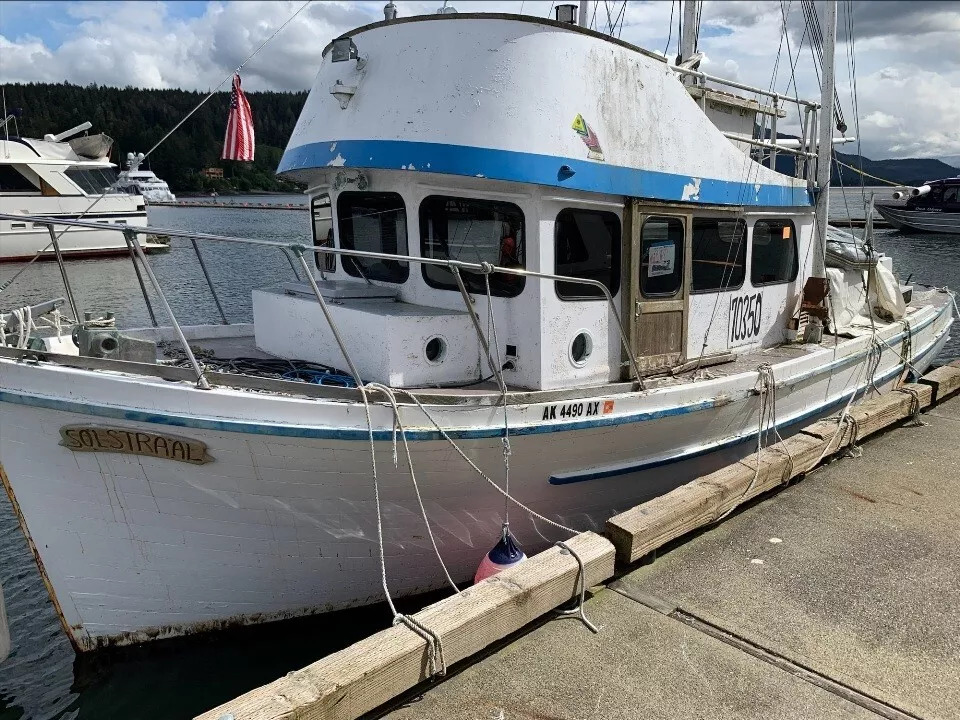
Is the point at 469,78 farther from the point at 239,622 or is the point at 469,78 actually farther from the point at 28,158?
the point at 28,158

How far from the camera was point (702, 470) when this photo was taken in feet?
21.4

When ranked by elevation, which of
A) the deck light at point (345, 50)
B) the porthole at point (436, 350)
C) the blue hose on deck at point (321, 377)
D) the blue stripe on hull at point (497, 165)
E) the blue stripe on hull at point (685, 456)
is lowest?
the blue stripe on hull at point (685, 456)

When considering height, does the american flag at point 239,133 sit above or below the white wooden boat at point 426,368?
above

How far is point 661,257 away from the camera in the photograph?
617cm

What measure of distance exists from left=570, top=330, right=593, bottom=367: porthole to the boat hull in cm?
4571

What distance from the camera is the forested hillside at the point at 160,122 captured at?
255 feet

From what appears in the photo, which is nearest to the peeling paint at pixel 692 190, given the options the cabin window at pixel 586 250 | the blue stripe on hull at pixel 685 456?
the cabin window at pixel 586 250

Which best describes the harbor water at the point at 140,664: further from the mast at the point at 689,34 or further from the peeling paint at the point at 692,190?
the mast at the point at 689,34

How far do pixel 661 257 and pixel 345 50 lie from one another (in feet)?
10.0

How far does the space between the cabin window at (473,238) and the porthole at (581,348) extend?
2.08ft

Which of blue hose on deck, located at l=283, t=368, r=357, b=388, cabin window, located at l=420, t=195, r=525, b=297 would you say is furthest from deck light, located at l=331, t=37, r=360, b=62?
blue hose on deck, located at l=283, t=368, r=357, b=388

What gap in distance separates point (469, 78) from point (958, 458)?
5.27 meters

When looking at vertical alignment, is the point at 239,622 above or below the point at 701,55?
Result: below

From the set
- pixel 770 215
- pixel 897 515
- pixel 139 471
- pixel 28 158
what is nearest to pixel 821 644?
pixel 897 515
